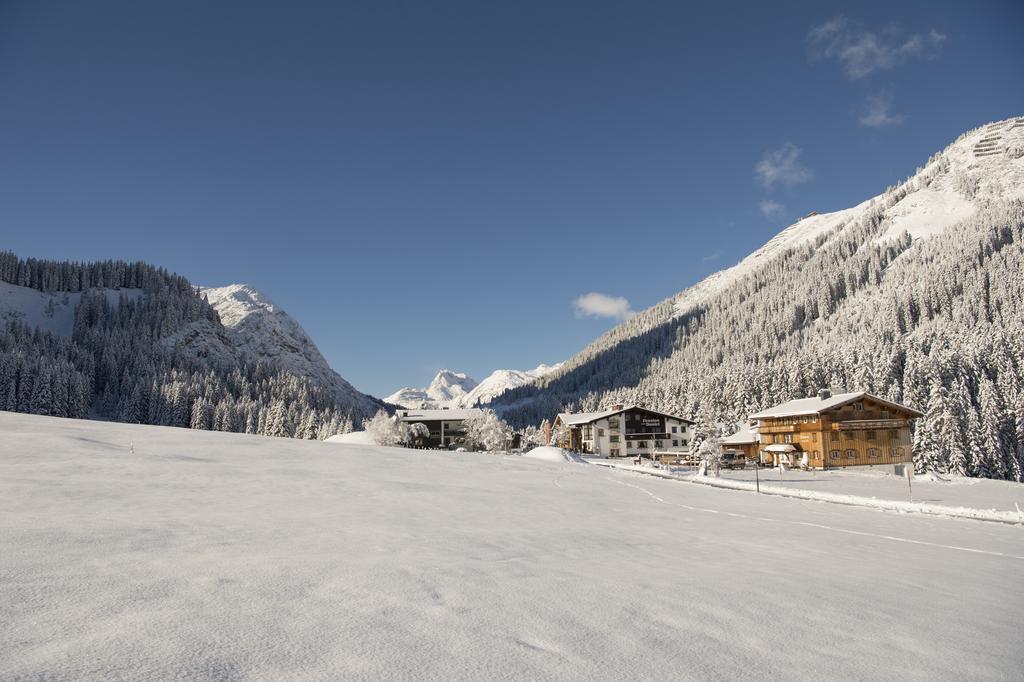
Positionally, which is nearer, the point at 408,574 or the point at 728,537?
the point at 408,574

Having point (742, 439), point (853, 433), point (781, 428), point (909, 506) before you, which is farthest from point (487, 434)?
point (909, 506)

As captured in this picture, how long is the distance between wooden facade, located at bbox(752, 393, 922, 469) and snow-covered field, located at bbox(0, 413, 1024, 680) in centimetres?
5120

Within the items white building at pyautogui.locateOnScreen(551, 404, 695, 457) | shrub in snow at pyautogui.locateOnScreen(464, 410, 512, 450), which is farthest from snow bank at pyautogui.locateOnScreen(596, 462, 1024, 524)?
shrub in snow at pyautogui.locateOnScreen(464, 410, 512, 450)

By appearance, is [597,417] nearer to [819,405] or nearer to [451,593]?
[819,405]

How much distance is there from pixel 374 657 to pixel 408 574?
2.97m

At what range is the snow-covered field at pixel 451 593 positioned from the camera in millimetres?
4625

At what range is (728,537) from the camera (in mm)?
14312

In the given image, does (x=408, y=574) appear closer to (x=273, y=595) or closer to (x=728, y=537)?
(x=273, y=595)

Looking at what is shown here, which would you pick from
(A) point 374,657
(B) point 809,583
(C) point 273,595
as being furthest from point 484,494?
(A) point 374,657

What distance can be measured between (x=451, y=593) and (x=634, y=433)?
308 feet

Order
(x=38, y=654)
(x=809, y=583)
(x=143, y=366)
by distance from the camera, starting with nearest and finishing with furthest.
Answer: (x=38, y=654), (x=809, y=583), (x=143, y=366)

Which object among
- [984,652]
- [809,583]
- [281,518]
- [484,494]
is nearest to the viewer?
[984,652]

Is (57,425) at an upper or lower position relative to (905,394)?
lower

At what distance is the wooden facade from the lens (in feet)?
205
